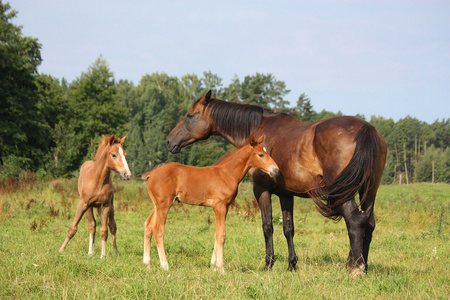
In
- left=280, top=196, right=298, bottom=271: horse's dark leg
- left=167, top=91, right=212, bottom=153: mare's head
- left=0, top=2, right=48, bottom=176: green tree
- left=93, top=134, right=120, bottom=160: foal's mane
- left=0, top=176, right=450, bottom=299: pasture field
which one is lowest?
left=0, top=176, right=450, bottom=299: pasture field

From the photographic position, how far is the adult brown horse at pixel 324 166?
4.90 m

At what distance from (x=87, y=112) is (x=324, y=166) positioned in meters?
39.6

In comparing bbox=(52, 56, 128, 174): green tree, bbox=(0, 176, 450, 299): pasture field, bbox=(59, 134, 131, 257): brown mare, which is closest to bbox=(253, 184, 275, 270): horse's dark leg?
bbox=(0, 176, 450, 299): pasture field

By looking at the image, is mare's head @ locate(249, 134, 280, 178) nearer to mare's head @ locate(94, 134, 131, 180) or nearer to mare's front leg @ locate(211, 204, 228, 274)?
mare's front leg @ locate(211, 204, 228, 274)

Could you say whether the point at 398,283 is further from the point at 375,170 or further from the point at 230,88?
the point at 230,88

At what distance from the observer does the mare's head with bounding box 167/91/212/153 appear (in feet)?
23.4

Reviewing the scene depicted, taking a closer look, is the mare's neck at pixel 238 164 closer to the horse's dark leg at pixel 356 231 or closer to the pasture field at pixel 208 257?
the pasture field at pixel 208 257

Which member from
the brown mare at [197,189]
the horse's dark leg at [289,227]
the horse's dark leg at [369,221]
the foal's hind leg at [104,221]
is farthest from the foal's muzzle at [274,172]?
the foal's hind leg at [104,221]

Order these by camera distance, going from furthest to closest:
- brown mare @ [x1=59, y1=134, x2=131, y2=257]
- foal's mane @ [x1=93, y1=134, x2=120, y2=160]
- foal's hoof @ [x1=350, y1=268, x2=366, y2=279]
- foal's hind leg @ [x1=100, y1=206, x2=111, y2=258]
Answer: foal's mane @ [x1=93, y1=134, x2=120, y2=160] → foal's hind leg @ [x1=100, y1=206, x2=111, y2=258] → brown mare @ [x1=59, y1=134, x2=131, y2=257] → foal's hoof @ [x1=350, y1=268, x2=366, y2=279]

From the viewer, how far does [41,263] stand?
493 centimetres

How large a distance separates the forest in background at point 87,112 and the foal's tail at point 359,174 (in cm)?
290

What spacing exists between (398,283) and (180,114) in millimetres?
61609

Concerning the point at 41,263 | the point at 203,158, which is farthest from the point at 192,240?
the point at 203,158

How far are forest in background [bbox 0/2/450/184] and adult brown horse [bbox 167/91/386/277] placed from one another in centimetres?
151
